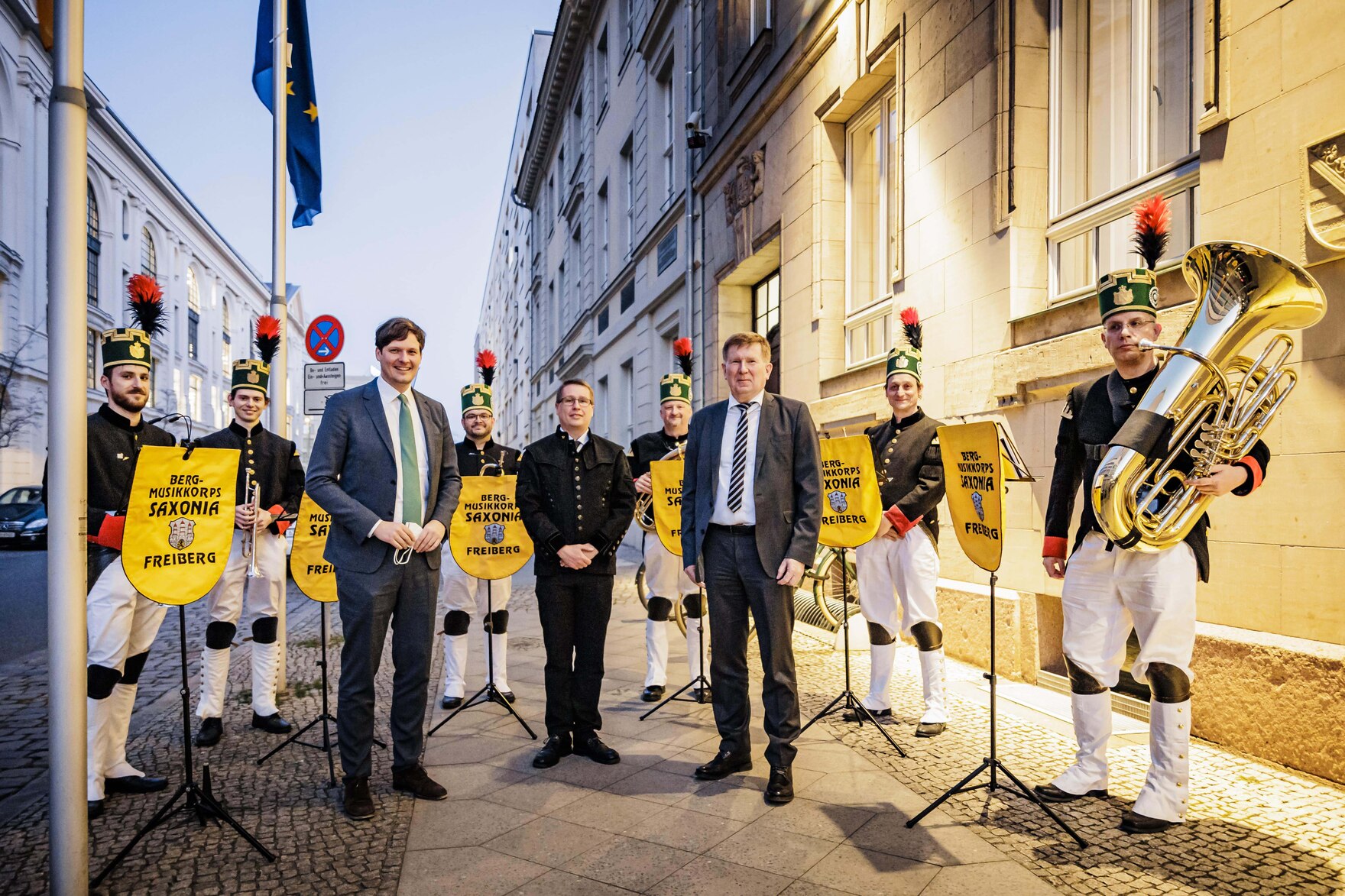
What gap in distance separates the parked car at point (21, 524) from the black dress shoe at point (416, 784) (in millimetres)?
19052

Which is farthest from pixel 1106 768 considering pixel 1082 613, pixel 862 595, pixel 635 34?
pixel 635 34

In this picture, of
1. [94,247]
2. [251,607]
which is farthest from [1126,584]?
[94,247]

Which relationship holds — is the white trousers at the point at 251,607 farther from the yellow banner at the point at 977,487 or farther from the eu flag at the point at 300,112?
the yellow banner at the point at 977,487

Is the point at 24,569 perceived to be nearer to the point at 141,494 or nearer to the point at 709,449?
the point at 141,494

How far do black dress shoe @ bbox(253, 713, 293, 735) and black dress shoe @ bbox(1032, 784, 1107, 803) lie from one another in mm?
4310

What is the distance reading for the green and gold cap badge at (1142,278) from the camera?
3799mm

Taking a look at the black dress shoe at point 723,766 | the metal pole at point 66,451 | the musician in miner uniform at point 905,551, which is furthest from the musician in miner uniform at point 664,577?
the metal pole at point 66,451

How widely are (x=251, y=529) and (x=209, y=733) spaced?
122cm

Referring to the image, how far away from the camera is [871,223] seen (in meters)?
9.77

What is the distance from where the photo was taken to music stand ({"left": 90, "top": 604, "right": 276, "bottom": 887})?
10.7ft

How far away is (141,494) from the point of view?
369 centimetres

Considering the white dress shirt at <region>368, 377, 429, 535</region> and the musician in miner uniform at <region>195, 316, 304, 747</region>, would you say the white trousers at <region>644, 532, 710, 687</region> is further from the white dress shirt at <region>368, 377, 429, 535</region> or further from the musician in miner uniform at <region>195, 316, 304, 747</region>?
the musician in miner uniform at <region>195, 316, 304, 747</region>

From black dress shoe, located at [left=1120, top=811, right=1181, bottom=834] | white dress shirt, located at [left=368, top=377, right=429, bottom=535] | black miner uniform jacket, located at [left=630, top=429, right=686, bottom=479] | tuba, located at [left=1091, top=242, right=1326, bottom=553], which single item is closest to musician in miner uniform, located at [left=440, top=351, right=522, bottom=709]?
black miner uniform jacket, located at [left=630, top=429, right=686, bottom=479]

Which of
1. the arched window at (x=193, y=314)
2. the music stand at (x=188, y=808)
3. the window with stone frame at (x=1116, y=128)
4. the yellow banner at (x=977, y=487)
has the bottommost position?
the music stand at (x=188, y=808)
